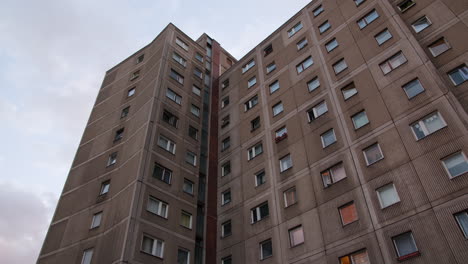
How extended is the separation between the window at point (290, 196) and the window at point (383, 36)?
1321 cm

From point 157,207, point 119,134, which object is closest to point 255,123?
point 157,207

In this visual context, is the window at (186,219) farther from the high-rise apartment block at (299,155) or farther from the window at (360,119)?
the window at (360,119)

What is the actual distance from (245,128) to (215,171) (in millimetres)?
5033

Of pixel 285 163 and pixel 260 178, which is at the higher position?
pixel 285 163

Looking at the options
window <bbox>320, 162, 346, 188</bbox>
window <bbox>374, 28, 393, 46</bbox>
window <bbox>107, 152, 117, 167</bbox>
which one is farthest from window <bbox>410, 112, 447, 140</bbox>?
window <bbox>107, 152, 117, 167</bbox>

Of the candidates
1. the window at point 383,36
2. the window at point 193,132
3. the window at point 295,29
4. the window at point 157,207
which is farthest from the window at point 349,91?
the window at point 157,207

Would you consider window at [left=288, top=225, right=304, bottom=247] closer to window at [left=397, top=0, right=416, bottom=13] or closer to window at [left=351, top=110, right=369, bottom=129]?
window at [left=351, top=110, right=369, bottom=129]

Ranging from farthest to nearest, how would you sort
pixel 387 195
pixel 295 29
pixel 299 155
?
pixel 295 29 → pixel 299 155 → pixel 387 195

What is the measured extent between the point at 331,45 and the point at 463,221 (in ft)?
62.6

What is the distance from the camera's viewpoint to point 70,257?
2675cm

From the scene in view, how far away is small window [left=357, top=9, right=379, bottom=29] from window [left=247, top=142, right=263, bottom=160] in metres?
13.2

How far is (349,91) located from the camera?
27.3 meters

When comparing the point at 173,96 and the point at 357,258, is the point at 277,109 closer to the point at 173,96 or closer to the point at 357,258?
the point at 173,96

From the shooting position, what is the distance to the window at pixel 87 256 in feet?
84.8
